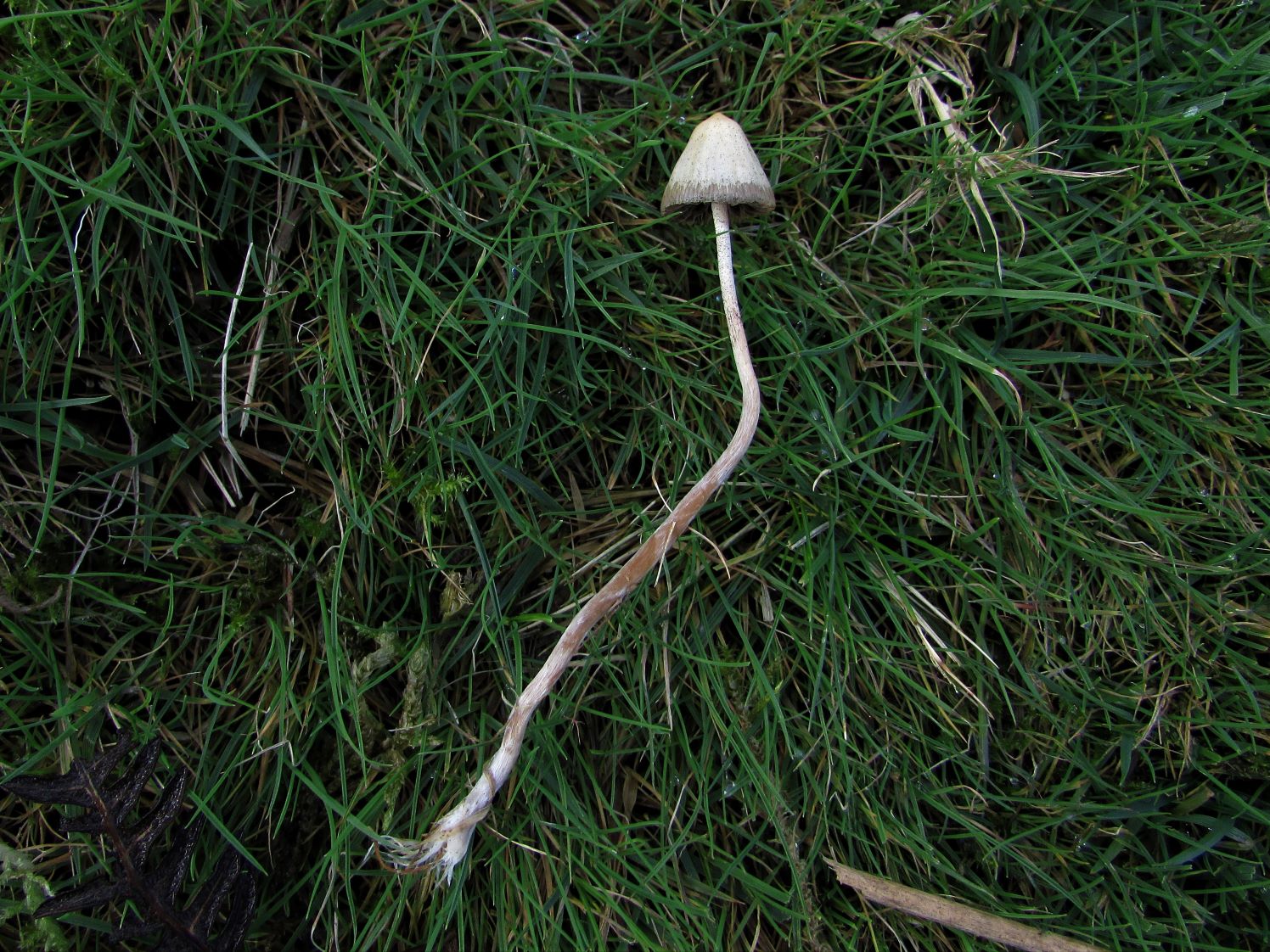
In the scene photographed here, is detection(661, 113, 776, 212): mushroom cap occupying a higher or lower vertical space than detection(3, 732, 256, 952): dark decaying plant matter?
higher

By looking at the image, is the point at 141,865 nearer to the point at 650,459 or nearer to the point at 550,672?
the point at 550,672

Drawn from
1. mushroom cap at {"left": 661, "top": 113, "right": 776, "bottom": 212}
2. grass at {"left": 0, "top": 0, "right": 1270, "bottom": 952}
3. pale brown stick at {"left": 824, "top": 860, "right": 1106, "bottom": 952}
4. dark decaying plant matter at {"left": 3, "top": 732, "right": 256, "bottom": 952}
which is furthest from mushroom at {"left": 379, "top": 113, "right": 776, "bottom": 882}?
pale brown stick at {"left": 824, "top": 860, "right": 1106, "bottom": 952}

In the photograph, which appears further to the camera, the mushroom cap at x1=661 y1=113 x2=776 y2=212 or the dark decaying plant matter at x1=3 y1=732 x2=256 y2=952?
the mushroom cap at x1=661 y1=113 x2=776 y2=212

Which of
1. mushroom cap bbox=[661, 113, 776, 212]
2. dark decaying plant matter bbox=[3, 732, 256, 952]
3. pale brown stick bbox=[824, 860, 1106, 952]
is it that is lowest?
pale brown stick bbox=[824, 860, 1106, 952]

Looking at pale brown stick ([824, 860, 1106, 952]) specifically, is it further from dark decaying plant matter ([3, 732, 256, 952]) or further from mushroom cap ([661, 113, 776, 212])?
mushroom cap ([661, 113, 776, 212])

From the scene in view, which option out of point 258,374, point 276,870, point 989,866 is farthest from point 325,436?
point 989,866

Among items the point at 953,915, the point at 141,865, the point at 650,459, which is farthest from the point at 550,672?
the point at 953,915
